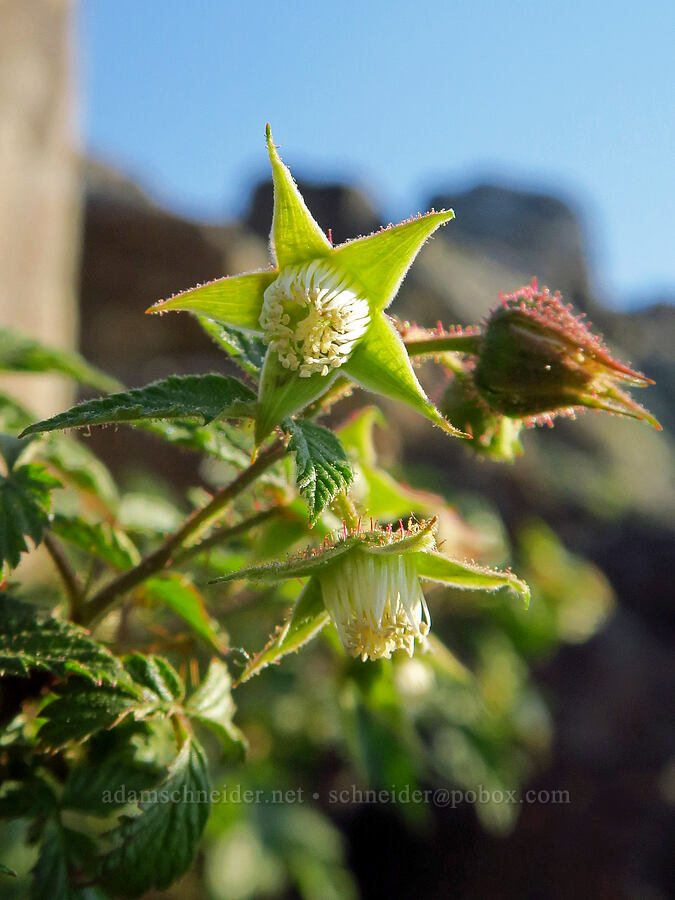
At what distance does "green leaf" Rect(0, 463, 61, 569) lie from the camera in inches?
42.8

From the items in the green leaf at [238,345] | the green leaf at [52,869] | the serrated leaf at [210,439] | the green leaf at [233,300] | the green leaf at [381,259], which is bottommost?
the green leaf at [52,869]

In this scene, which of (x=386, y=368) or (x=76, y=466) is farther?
(x=76, y=466)

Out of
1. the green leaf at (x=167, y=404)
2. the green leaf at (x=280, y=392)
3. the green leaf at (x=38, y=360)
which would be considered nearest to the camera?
the green leaf at (x=167, y=404)

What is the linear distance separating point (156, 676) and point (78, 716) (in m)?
0.14

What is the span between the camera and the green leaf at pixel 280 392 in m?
0.95

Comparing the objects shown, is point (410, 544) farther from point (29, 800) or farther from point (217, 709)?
point (29, 800)

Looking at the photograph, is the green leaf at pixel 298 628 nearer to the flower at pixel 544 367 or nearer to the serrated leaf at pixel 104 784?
the serrated leaf at pixel 104 784

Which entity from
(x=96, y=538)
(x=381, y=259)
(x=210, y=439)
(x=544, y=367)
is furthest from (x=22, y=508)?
(x=544, y=367)

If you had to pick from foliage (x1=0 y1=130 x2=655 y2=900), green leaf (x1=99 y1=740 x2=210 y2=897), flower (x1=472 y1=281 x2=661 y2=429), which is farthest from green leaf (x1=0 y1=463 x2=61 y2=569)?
flower (x1=472 y1=281 x2=661 y2=429)

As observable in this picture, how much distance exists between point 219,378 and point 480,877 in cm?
471

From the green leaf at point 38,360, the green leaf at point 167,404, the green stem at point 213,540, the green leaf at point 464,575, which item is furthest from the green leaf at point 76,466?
the green leaf at point 464,575

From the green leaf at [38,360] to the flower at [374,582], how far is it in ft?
2.28

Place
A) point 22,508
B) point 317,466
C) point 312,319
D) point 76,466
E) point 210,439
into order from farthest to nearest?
point 76,466
point 210,439
point 22,508
point 312,319
point 317,466

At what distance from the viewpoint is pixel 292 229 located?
1.07 metres
